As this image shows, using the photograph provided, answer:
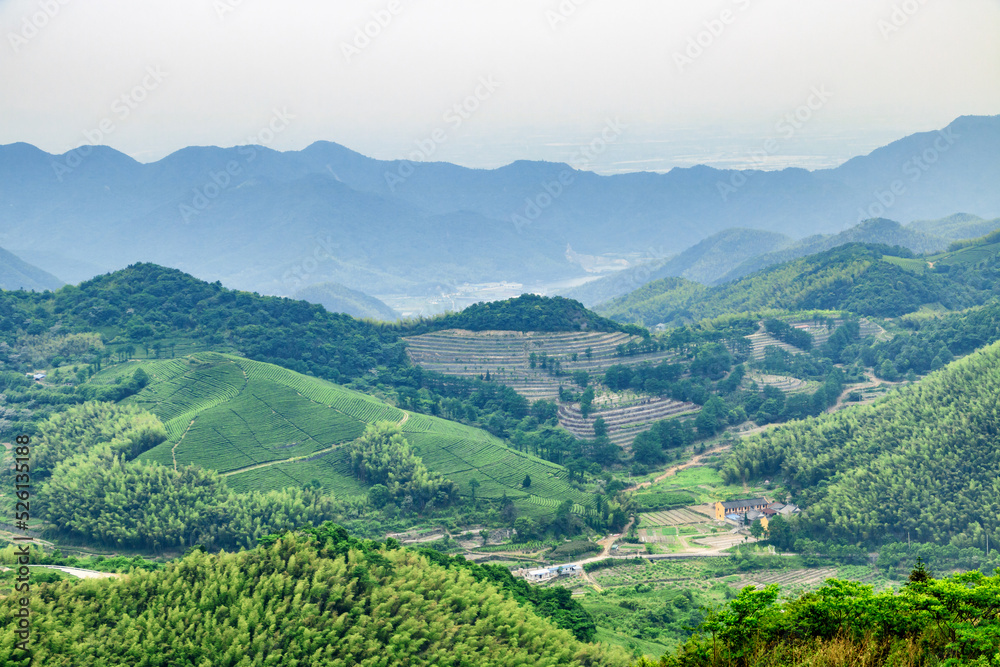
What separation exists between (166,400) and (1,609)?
31.1 meters

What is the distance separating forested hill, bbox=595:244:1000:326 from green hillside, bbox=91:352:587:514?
175 ft

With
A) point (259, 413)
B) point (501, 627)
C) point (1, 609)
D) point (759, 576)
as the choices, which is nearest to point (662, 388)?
point (759, 576)

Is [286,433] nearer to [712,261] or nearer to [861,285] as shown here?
[861,285]

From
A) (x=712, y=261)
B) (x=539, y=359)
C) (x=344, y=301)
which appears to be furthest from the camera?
(x=712, y=261)

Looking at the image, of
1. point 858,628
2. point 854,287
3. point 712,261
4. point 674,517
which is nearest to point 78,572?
point 858,628

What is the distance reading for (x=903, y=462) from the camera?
42938 mm

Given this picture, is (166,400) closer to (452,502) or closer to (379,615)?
(452,502)

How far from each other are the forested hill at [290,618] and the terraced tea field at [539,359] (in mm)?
36856

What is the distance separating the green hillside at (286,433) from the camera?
44.2 metres

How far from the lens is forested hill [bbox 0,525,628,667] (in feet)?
65.3

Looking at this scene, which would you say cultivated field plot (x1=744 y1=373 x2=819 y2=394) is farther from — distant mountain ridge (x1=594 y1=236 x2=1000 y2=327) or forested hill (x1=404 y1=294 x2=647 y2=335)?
distant mountain ridge (x1=594 y1=236 x2=1000 y2=327)

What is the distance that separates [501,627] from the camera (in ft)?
74.4

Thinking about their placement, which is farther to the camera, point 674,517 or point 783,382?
point 783,382

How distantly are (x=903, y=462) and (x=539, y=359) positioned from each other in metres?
30.5
